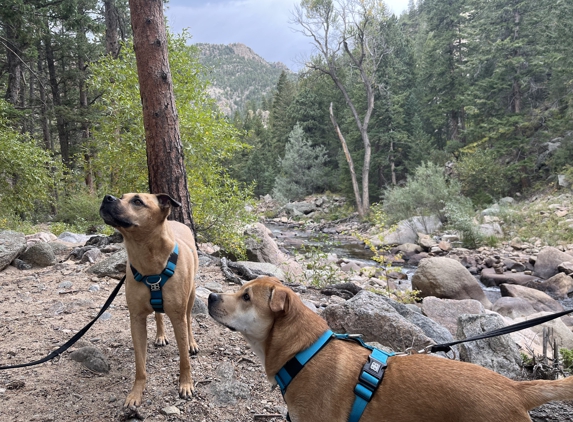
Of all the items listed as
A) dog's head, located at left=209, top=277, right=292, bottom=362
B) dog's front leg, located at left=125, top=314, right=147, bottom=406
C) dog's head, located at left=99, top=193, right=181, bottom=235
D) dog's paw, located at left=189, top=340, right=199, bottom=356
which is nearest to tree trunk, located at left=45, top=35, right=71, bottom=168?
dog's paw, located at left=189, top=340, right=199, bottom=356

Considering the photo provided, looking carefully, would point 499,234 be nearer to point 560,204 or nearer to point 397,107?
point 560,204

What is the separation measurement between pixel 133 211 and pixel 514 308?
9534mm

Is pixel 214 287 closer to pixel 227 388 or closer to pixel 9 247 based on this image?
pixel 227 388

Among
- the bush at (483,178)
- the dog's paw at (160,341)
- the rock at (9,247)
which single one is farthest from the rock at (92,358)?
the bush at (483,178)

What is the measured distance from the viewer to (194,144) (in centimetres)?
918

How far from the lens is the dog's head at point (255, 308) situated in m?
2.49

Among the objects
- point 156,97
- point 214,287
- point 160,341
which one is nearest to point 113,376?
point 160,341

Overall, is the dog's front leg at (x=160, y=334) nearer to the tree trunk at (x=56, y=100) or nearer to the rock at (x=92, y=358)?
the rock at (x=92, y=358)

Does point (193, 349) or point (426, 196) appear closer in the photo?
point (193, 349)

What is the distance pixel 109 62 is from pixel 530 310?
42.3 feet

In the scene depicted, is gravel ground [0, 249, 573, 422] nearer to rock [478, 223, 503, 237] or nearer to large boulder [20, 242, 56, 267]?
Answer: large boulder [20, 242, 56, 267]

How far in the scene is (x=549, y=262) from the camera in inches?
525

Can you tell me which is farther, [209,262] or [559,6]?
[559,6]

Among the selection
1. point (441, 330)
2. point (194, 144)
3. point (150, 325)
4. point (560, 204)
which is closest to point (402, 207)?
point (560, 204)
